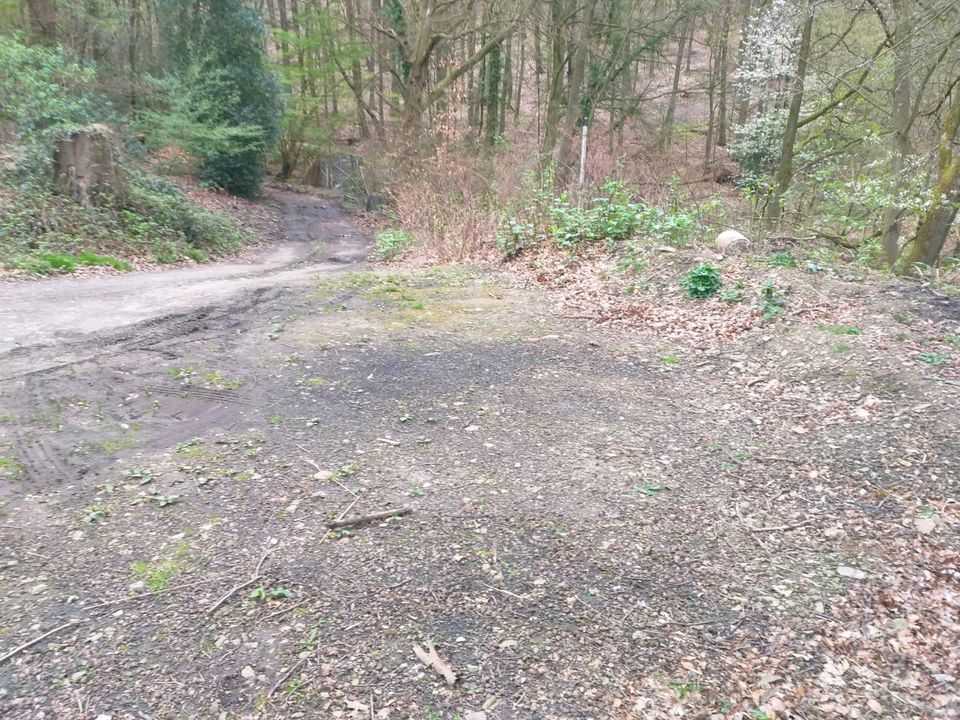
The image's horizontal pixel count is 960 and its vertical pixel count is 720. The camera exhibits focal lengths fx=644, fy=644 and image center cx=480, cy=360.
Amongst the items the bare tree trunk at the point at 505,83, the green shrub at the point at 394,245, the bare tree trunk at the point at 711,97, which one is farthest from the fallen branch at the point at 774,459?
the bare tree trunk at the point at 711,97

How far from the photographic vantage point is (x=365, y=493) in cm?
354

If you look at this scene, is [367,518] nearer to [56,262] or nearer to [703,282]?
[703,282]

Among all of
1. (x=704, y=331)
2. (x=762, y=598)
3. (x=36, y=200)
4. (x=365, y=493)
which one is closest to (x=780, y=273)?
(x=704, y=331)

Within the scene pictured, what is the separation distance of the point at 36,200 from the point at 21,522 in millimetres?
9059

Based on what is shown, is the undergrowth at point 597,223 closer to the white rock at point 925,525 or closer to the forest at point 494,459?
the forest at point 494,459

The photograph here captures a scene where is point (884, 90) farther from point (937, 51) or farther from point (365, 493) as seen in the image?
point (365, 493)

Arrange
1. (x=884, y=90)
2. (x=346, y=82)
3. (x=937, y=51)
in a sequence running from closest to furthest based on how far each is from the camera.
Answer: (x=937, y=51) < (x=884, y=90) < (x=346, y=82)

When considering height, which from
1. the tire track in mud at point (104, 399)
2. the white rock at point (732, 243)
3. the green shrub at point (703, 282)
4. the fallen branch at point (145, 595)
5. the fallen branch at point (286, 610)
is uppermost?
the white rock at point (732, 243)

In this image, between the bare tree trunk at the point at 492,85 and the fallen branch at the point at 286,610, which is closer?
the fallen branch at the point at 286,610

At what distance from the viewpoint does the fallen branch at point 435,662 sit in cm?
242

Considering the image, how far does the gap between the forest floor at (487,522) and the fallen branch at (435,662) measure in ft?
0.08

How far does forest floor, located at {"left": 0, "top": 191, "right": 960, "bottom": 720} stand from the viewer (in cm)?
242

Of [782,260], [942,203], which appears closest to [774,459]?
[782,260]

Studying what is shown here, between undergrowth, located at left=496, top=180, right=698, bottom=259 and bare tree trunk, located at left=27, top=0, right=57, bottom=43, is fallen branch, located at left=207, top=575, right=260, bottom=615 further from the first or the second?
bare tree trunk, located at left=27, top=0, right=57, bottom=43
